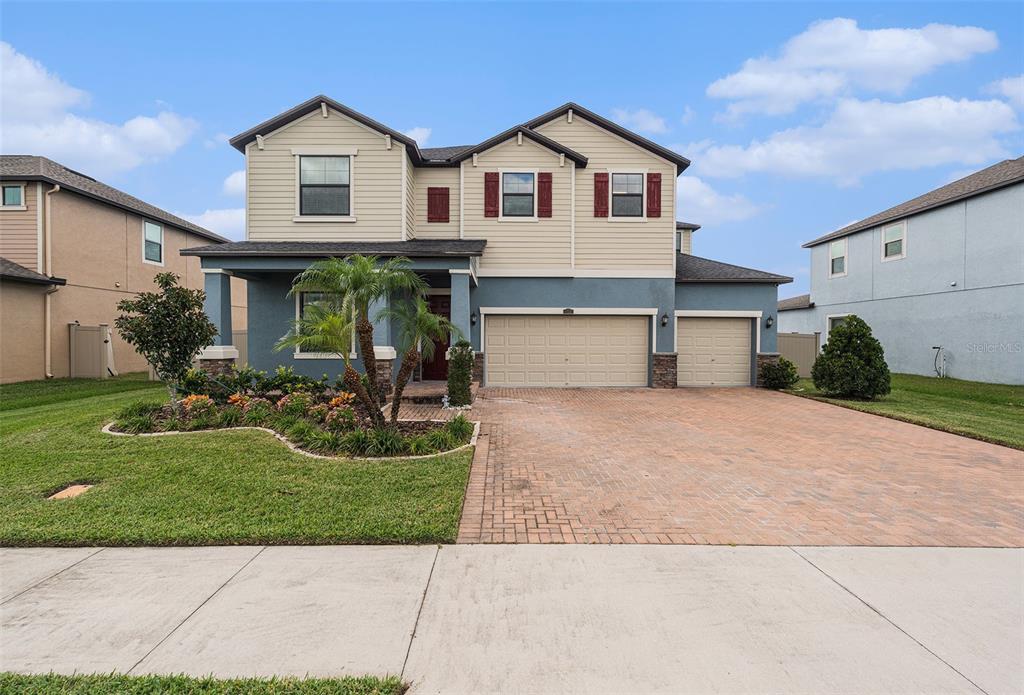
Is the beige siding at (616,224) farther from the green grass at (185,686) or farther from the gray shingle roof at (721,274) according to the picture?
the green grass at (185,686)

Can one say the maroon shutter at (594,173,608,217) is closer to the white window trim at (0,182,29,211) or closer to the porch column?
the porch column

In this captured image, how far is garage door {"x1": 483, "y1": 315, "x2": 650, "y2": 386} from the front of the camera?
13898 millimetres

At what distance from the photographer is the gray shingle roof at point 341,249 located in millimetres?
10852

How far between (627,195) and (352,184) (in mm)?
7681

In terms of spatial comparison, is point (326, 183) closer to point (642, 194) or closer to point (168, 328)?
point (168, 328)

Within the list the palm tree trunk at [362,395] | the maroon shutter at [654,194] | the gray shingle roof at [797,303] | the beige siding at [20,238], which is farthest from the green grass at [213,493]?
the gray shingle roof at [797,303]

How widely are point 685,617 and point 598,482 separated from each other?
2.53m

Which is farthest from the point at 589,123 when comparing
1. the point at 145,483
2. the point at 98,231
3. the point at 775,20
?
the point at 98,231

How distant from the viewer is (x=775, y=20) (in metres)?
12.0

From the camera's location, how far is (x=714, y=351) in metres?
14.4

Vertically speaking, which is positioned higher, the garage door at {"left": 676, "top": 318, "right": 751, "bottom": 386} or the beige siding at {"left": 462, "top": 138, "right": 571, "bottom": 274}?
the beige siding at {"left": 462, "top": 138, "right": 571, "bottom": 274}

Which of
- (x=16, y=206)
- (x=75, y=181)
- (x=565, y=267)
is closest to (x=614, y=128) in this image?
(x=565, y=267)

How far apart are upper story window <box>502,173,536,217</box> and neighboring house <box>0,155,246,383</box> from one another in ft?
45.5

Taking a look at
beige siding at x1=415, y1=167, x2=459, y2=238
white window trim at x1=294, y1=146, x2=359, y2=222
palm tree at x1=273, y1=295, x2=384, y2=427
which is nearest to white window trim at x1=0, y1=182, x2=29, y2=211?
white window trim at x1=294, y1=146, x2=359, y2=222
